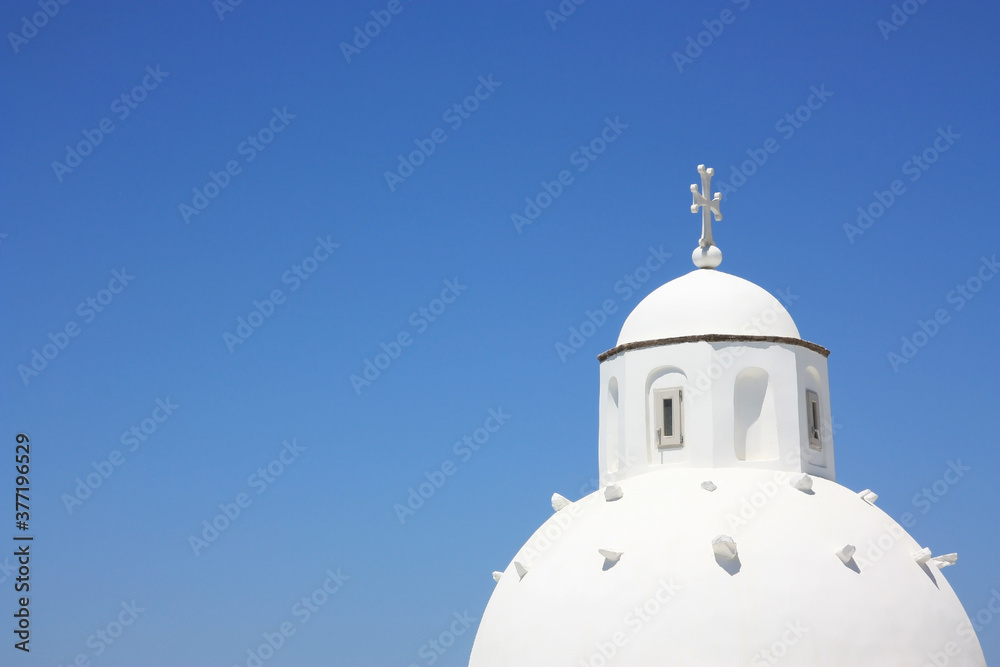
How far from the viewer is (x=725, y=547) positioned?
17.2 metres

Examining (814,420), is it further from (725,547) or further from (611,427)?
(725,547)

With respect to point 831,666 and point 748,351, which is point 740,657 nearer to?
point 831,666

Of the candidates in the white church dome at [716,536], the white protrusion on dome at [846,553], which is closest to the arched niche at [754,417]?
the white church dome at [716,536]

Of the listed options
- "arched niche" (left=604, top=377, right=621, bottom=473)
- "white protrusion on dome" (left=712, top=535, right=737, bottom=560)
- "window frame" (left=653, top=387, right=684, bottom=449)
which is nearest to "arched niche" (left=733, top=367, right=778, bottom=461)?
"window frame" (left=653, top=387, right=684, bottom=449)

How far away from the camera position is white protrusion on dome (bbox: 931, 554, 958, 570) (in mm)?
19156

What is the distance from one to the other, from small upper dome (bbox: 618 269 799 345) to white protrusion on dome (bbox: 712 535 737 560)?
4.47 m

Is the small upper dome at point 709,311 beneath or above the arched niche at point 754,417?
above

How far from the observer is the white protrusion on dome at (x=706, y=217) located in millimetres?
21922

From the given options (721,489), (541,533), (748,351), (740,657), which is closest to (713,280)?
(748,351)

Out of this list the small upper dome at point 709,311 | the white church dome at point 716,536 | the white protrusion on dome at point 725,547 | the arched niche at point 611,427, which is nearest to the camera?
the white church dome at point 716,536

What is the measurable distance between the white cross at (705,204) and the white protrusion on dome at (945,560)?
7.07 meters

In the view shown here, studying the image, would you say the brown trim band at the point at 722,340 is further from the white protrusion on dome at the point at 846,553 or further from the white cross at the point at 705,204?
the white protrusion on dome at the point at 846,553

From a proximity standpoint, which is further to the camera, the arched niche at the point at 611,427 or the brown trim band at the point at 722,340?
the arched niche at the point at 611,427

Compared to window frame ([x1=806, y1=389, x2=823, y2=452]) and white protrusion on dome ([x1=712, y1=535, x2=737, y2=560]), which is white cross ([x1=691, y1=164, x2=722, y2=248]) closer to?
window frame ([x1=806, y1=389, x2=823, y2=452])
